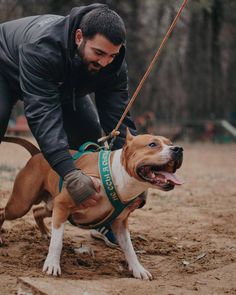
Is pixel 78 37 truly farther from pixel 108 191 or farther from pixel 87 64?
pixel 108 191

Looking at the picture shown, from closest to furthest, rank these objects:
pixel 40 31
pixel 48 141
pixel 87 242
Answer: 1. pixel 48 141
2. pixel 40 31
3. pixel 87 242

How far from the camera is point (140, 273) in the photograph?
4.17 metres

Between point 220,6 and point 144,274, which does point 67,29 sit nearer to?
point 144,274

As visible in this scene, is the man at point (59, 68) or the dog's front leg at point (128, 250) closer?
the man at point (59, 68)

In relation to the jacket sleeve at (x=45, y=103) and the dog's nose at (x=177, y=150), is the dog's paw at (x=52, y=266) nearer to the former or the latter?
the jacket sleeve at (x=45, y=103)

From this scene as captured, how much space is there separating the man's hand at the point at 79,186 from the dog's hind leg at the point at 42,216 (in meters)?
0.94

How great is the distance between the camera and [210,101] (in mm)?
21422

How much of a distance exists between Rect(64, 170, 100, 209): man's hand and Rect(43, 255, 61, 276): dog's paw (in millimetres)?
437

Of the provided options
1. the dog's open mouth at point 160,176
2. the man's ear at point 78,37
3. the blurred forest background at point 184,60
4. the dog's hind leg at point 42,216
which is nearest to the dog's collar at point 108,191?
the dog's open mouth at point 160,176

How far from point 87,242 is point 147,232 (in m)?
0.68

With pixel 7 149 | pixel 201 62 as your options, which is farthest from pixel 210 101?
pixel 7 149

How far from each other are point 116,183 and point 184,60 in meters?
18.5

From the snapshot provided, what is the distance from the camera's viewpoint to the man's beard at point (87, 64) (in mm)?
4062

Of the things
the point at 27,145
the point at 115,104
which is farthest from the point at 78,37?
the point at 27,145
